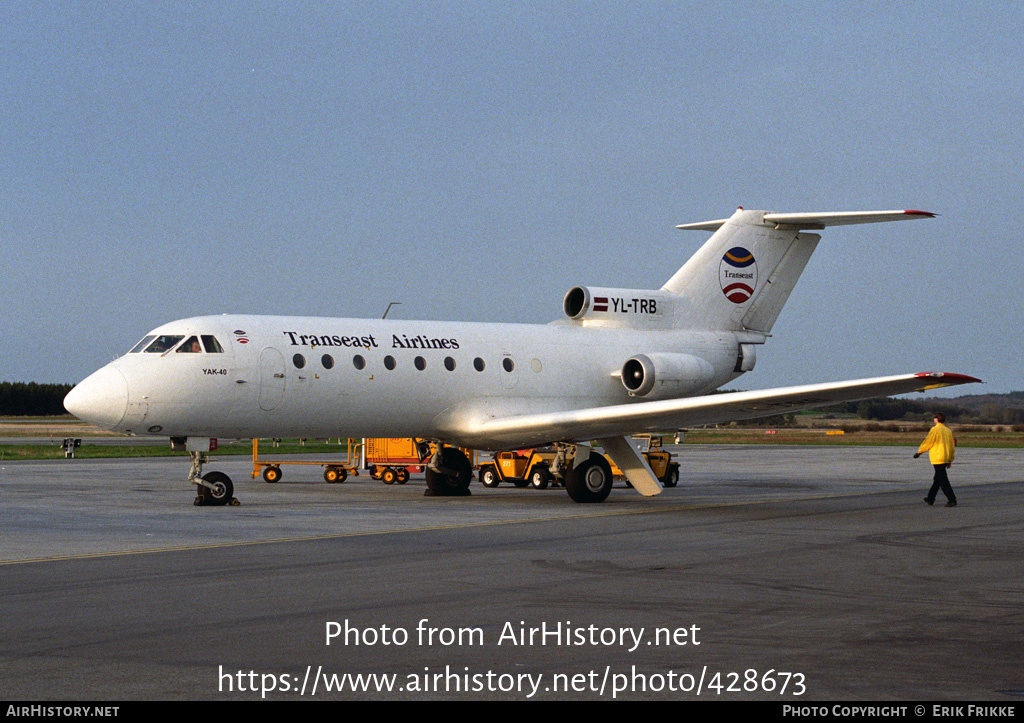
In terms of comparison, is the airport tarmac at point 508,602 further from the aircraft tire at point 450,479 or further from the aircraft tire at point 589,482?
the aircraft tire at point 450,479

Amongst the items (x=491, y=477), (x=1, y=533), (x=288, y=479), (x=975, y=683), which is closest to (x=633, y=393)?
(x=491, y=477)

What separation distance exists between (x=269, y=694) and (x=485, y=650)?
1740 millimetres

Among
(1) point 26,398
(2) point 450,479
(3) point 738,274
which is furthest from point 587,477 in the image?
(1) point 26,398

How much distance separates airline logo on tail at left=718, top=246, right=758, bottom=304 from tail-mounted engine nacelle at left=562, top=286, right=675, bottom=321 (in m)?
1.46

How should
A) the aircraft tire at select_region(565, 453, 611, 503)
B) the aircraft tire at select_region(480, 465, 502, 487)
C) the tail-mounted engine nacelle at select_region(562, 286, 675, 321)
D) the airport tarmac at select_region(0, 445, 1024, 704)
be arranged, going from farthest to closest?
the aircraft tire at select_region(480, 465, 502, 487) → the tail-mounted engine nacelle at select_region(562, 286, 675, 321) → the aircraft tire at select_region(565, 453, 611, 503) → the airport tarmac at select_region(0, 445, 1024, 704)

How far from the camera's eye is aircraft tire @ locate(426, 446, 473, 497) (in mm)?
25219

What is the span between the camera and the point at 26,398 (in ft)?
348

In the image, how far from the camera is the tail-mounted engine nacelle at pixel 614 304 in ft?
87.1

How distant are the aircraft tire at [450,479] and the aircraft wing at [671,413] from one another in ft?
5.35

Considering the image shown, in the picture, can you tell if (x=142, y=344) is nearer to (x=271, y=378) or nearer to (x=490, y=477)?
(x=271, y=378)

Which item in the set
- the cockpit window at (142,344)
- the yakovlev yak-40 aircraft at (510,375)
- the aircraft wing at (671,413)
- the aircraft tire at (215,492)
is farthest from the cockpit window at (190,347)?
the aircraft wing at (671,413)

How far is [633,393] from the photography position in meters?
25.4

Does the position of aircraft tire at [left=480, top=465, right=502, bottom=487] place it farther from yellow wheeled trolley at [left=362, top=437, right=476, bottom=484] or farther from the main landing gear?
the main landing gear

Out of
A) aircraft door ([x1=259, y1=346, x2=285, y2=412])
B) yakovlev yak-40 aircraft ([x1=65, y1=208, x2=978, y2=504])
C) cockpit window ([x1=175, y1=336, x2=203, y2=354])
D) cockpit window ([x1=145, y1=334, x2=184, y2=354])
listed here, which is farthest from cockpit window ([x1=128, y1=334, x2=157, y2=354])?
aircraft door ([x1=259, y1=346, x2=285, y2=412])
